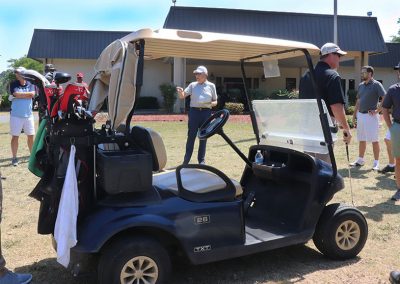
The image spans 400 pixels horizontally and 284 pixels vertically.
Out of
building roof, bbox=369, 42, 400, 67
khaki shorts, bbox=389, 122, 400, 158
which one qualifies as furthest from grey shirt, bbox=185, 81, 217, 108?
building roof, bbox=369, 42, 400, 67

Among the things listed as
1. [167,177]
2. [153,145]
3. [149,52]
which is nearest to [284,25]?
[149,52]

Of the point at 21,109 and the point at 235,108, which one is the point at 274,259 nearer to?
the point at 21,109

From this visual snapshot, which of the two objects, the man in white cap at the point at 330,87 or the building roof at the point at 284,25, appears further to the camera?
the building roof at the point at 284,25

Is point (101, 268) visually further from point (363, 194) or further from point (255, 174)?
Result: point (363, 194)

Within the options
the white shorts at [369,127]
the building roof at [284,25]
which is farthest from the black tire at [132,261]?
the building roof at [284,25]

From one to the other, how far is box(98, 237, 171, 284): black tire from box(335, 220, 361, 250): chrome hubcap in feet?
4.73

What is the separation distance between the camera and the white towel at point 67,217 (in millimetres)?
2820

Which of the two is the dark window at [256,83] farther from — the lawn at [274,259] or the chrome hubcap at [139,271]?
the chrome hubcap at [139,271]

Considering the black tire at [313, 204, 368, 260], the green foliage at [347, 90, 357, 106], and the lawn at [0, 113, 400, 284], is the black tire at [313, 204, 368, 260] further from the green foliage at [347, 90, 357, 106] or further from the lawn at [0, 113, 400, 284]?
the green foliage at [347, 90, 357, 106]

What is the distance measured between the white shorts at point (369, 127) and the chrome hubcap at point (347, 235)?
4079 mm

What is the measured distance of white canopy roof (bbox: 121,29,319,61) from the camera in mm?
3181

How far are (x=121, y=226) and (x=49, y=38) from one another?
26449mm

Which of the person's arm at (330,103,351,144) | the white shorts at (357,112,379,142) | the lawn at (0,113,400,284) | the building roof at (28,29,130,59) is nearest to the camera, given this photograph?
the lawn at (0,113,400,284)

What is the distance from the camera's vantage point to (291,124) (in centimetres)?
399
